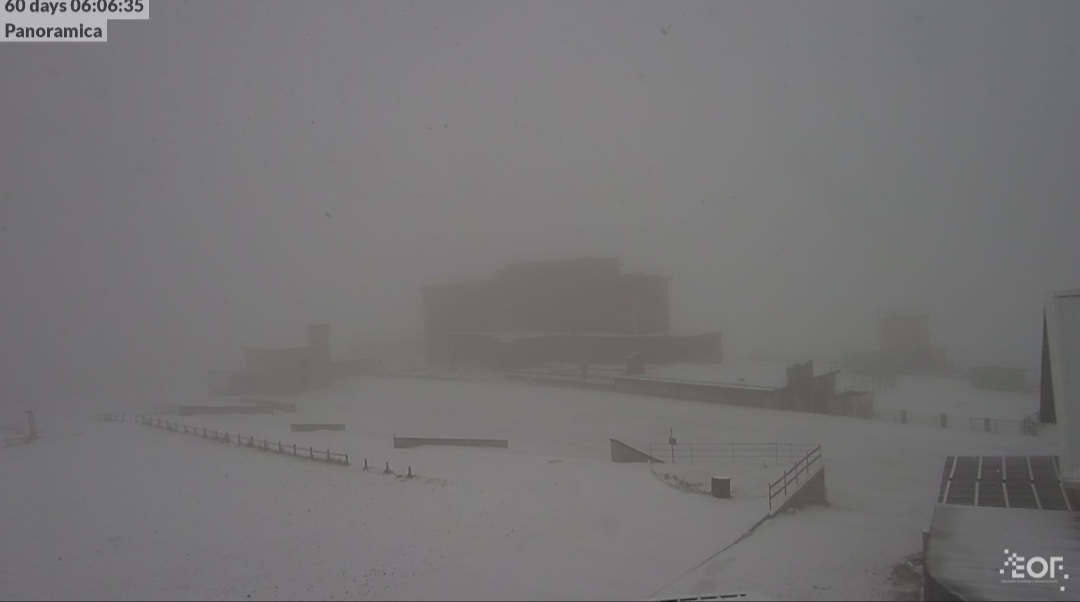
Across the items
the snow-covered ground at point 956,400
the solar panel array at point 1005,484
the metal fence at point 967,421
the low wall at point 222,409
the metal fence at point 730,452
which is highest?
the solar panel array at point 1005,484

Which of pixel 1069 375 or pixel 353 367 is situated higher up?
pixel 1069 375

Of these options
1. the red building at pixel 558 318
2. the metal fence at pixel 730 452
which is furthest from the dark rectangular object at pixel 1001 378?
the metal fence at pixel 730 452

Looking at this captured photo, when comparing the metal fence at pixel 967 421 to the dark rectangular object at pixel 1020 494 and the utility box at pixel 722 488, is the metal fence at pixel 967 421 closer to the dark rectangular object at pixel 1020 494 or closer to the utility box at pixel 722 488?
the dark rectangular object at pixel 1020 494

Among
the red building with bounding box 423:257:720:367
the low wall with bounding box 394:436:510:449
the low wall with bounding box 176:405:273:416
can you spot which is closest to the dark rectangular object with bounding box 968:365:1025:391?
the red building with bounding box 423:257:720:367

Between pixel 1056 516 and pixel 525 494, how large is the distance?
9.27 metres

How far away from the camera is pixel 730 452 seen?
765 inches

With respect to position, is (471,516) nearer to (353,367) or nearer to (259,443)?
(259,443)

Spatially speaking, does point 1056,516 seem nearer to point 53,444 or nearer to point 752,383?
point 752,383

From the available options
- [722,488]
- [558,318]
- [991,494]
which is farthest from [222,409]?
[991,494]

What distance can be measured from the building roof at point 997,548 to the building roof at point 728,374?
16629mm

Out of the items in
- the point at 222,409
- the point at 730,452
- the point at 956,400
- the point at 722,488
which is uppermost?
the point at 722,488

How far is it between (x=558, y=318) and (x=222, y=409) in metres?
20.7

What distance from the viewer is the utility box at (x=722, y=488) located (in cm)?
1327

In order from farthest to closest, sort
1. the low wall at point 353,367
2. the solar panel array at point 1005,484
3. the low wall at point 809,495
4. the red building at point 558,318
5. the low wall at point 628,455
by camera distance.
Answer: the low wall at point 353,367, the red building at point 558,318, the low wall at point 628,455, the low wall at point 809,495, the solar panel array at point 1005,484
